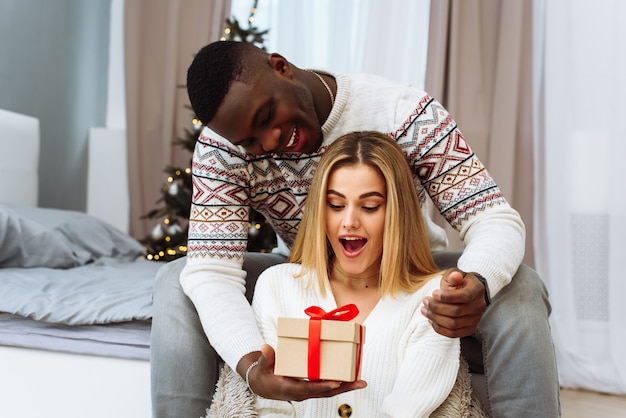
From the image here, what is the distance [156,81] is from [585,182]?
234 centimetres

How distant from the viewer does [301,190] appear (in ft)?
5.19

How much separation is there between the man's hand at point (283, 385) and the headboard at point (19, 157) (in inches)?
89.6

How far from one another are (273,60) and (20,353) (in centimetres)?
113

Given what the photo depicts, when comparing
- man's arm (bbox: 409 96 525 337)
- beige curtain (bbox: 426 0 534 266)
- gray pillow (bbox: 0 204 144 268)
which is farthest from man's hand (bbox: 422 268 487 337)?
beige curtain (bbox: 426 0 534 266)

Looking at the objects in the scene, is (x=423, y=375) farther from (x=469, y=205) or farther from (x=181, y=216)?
(x=181, y=216)

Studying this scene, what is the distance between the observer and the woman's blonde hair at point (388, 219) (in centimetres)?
141

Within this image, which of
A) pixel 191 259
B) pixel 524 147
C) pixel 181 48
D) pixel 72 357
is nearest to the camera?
pixel 191 259

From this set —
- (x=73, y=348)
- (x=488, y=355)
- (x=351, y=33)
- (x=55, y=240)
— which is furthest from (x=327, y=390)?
(x=351, y=33)

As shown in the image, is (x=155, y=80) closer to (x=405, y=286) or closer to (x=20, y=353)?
(x=20, y=353)

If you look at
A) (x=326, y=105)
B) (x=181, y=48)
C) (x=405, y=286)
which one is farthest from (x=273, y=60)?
(x=181, y=48)

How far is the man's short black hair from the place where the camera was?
4.47ft

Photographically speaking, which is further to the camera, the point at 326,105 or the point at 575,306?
the point at 575,306

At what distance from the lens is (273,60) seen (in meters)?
1.42

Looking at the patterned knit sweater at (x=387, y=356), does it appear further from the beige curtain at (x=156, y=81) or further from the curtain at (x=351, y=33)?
the beige curtain at (x=156, y=81)
